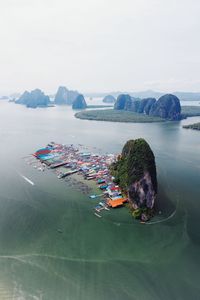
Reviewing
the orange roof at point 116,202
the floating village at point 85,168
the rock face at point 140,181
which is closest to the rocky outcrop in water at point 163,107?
the floating village at point 85,168

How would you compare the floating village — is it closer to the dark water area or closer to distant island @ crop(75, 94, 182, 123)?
the dark water area

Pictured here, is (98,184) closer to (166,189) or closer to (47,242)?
(166,189)

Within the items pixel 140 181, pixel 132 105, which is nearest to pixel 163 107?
pixel 132 105

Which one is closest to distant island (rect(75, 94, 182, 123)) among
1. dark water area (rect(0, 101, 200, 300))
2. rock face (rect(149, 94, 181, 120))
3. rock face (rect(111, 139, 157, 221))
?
rock face (rect(149, 94, 181, 120))

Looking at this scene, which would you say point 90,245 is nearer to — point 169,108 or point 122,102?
point 169,108

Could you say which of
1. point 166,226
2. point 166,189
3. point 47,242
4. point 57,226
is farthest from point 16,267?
point 166,189

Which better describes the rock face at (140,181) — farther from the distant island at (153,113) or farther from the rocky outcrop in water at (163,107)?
the rocky outcrop in water at (163,107)

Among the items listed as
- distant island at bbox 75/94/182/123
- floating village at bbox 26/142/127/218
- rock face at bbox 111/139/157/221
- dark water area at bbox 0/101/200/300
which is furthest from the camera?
distant island at bbox 75/94/182/123
